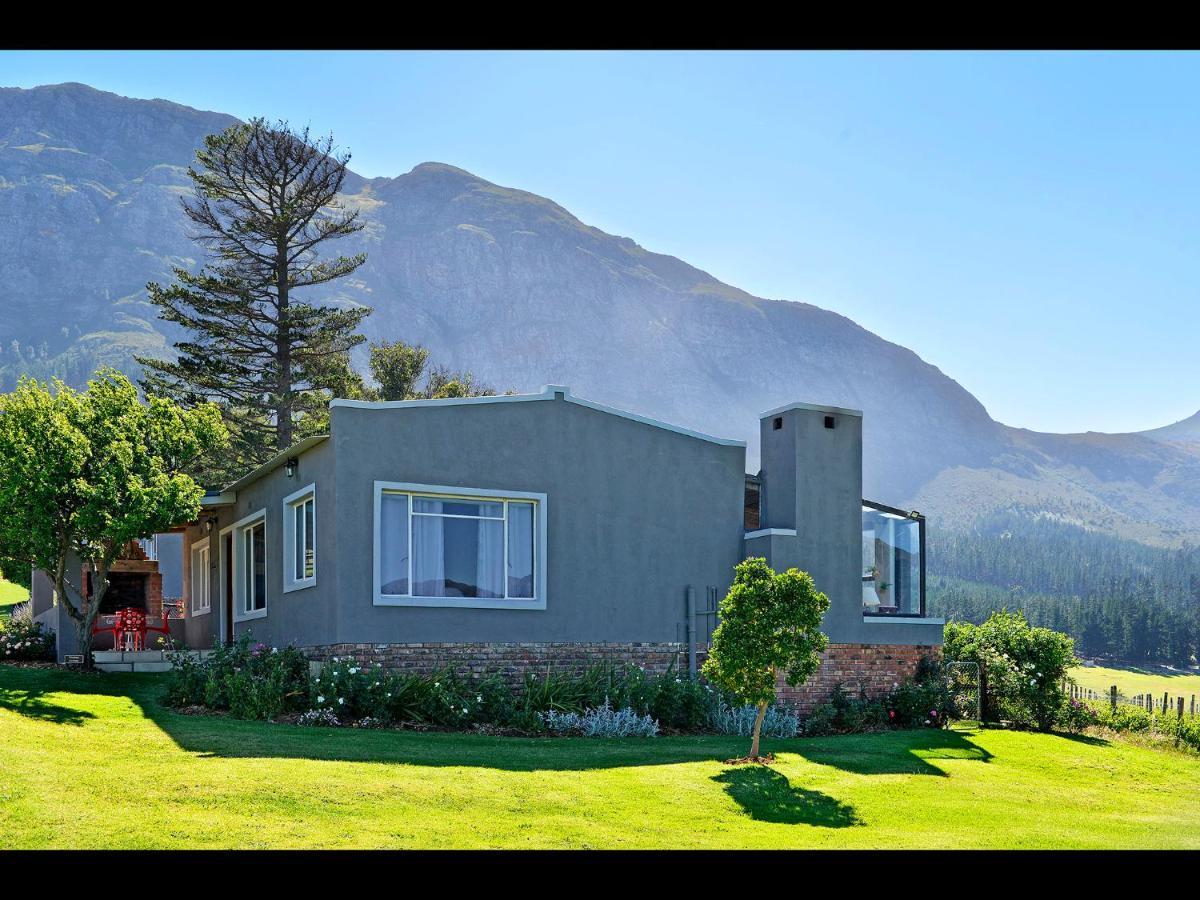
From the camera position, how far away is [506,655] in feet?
51.0

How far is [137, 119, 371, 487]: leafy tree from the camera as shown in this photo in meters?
33.8

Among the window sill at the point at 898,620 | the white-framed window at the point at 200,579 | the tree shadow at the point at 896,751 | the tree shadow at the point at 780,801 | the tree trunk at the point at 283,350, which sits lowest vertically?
the tree shadow at the point at 896,751

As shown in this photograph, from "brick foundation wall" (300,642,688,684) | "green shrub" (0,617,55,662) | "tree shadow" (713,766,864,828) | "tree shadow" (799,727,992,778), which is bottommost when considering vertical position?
"tree shadow" (799,727,992,778)

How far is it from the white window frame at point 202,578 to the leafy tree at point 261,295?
39.8ft

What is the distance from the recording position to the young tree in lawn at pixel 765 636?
12.3 meters

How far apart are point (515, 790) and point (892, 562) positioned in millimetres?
10959

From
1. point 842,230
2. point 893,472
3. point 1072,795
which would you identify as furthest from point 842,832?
point 893,472

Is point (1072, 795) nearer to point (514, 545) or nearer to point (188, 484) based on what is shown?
point (514, 545)

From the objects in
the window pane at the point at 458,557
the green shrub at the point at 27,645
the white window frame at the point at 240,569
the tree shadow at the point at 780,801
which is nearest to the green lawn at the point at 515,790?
the tree shadow at the point at 780,801

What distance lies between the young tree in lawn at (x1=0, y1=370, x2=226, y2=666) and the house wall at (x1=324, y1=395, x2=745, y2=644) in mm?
3037

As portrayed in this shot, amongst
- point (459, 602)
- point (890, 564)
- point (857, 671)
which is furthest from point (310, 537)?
point (890, 564)

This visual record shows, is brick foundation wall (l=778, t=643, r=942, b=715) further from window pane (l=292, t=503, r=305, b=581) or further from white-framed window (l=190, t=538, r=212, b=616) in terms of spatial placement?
white-framed window (l=190, t=538, r=212, b=616)

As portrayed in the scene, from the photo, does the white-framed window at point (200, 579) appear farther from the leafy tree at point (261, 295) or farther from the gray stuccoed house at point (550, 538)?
the leafy tree at point (261, 295)

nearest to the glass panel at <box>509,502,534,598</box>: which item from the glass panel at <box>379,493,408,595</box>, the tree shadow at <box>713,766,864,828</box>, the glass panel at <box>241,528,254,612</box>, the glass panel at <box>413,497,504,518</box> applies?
the glass panel at <box>413,497,504,518</box>
